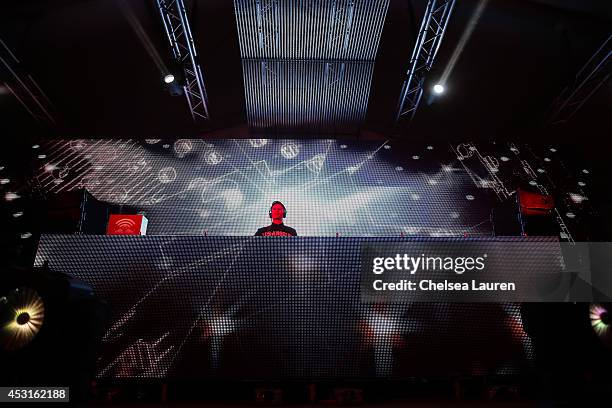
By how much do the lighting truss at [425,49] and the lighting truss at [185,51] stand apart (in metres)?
2.74

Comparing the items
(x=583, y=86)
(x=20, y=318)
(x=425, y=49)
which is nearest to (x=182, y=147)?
(x=425, y=49)

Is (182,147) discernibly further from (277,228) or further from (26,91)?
(277,228)

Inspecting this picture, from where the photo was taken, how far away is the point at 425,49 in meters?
4.73

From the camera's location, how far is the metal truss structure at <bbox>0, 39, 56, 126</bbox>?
15.5 ft

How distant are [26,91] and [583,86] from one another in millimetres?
7448

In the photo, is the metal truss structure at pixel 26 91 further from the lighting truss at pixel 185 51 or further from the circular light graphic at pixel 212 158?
the circular light graphic at pixel 212 158

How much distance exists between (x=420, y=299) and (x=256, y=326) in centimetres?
119

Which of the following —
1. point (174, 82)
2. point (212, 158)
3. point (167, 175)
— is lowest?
point (167, 175)

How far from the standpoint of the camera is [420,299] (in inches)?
106

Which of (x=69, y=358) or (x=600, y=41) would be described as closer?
(x=69, y=358)

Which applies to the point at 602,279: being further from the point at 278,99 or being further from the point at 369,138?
the point at 278,99

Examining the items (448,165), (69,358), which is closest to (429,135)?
(448,165)

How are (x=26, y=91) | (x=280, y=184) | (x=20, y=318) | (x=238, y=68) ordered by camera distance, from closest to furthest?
(x=20, y=318) → (x=26, y=91) → (x=238, y=68) → (x=280, y=184)

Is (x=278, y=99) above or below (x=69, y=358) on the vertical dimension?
above
